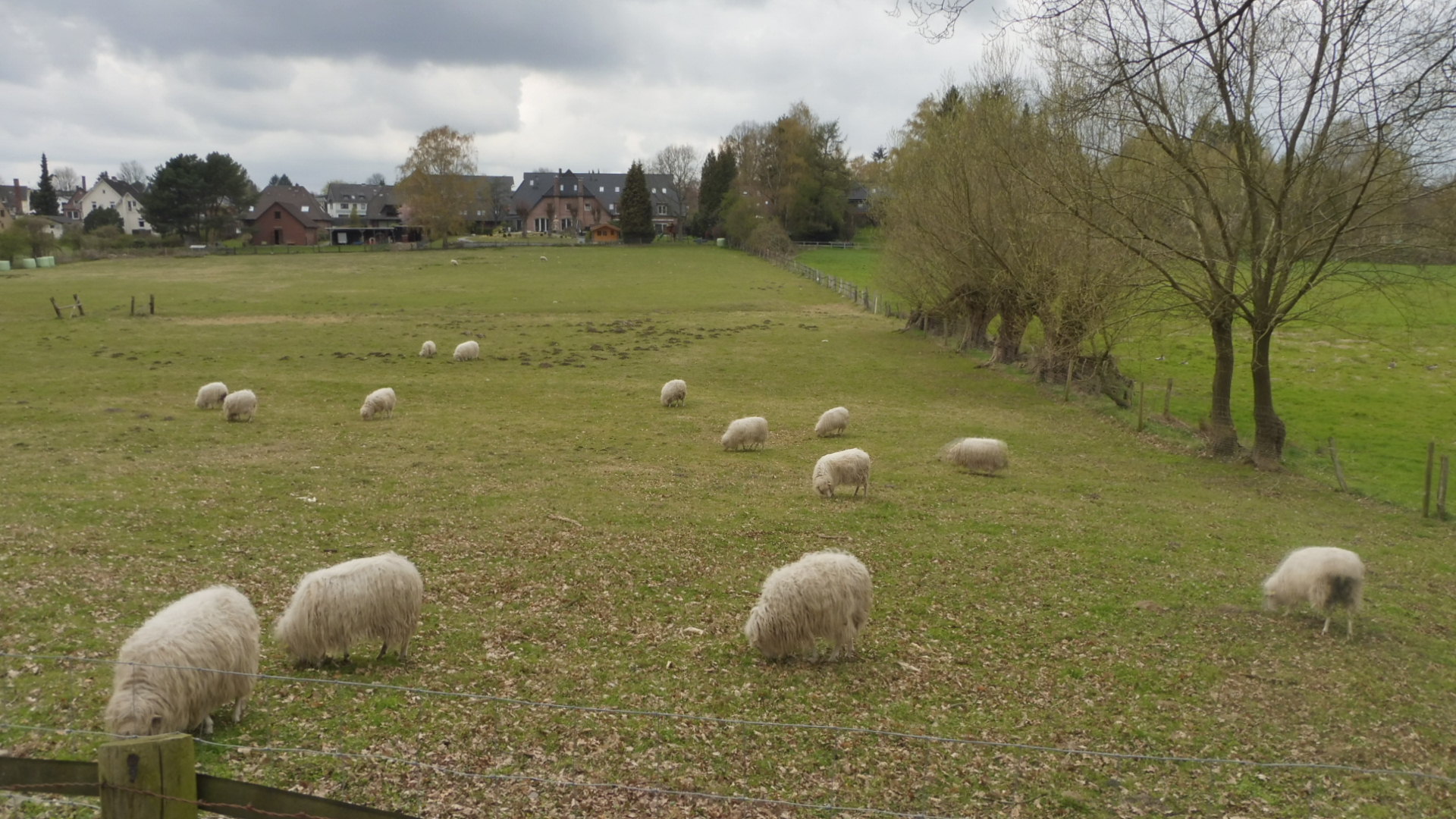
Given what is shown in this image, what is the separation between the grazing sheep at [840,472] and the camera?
1933cm

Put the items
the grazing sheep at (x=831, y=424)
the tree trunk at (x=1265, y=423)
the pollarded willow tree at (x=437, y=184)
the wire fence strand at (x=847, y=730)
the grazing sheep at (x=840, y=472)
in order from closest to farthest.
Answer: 1. the wire fence strand at (x=847, y=730)
2. the grazing sheep at (x=840, y=472)
3. the tree trunk at (x=1265, y=423)
4. the grazing sheep at (x=831, y=424)
5. the pollarded willow tree at (x=437, y=184)

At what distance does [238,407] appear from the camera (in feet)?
82.6

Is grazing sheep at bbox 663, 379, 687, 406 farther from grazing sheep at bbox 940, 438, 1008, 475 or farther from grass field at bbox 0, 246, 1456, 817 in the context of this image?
grazing sheep at bbox 940, 438, 1008, 475

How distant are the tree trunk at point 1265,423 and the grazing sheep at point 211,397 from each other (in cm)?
2934

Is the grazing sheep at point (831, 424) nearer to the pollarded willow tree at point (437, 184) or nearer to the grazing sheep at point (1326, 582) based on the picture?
the grazing sheep at point (1326, 582)

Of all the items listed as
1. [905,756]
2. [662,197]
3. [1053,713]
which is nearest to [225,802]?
[905,756]

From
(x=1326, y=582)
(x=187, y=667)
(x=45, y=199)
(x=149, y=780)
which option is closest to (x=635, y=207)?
(x=45, y=199)

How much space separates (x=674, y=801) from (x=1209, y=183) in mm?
24199

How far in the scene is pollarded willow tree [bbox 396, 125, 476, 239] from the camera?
108812 millimetres

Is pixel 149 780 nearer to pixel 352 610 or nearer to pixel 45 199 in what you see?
pixel 352 610

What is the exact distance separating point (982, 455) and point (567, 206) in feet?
454

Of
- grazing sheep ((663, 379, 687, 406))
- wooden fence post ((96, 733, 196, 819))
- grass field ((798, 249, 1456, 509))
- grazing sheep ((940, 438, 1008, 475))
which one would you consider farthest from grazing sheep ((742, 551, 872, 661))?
grazing sheep ((663, 379, 687, 406))

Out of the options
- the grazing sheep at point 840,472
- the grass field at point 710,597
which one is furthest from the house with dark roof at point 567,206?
the grazing sheep at point 840,472

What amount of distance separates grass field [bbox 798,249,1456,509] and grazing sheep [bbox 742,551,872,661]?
1757 cm
